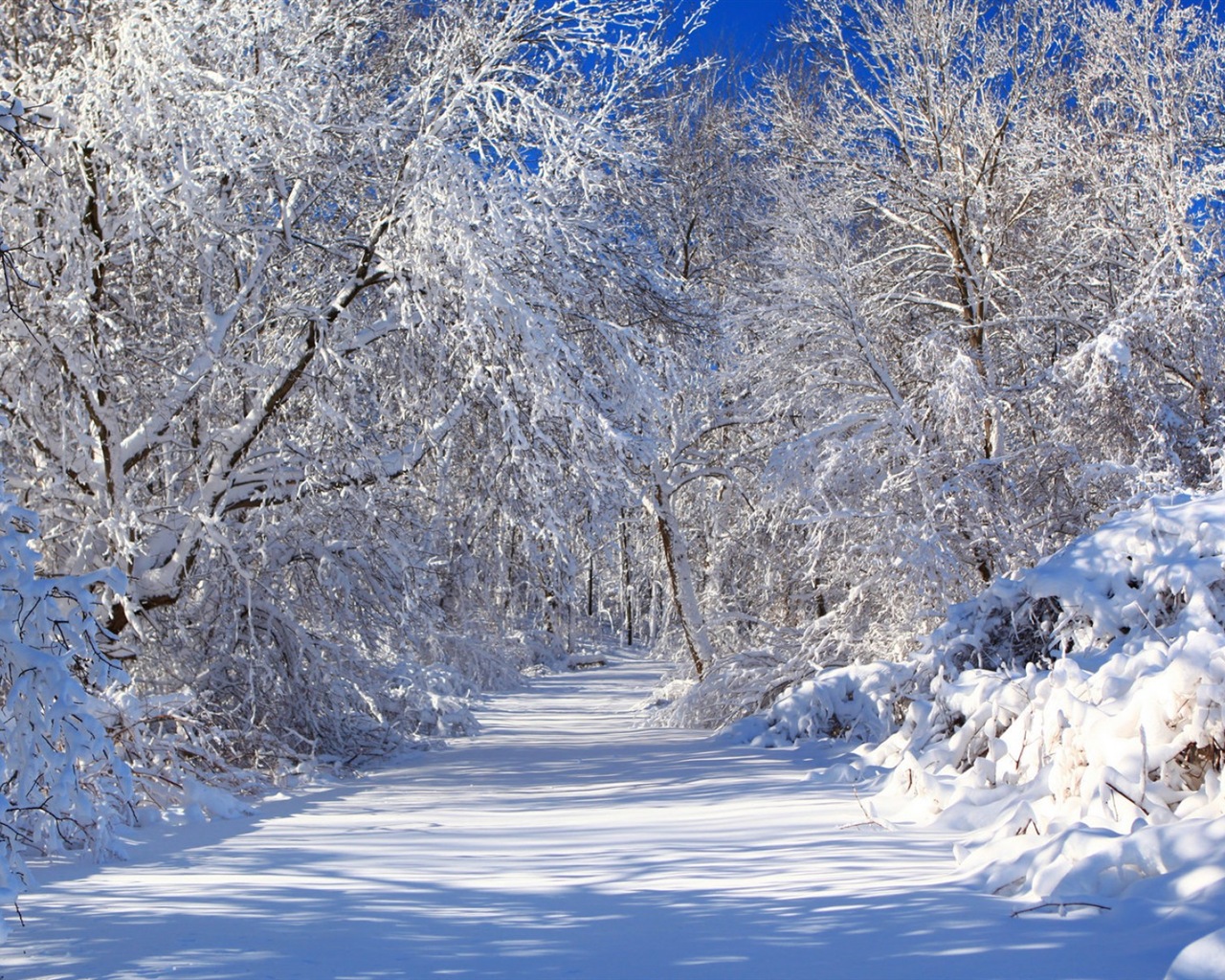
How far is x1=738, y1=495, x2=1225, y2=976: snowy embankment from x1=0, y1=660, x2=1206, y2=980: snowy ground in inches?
6.5

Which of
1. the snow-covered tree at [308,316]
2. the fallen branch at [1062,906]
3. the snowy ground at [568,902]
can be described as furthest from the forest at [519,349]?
the fallen branch at [1062,906]

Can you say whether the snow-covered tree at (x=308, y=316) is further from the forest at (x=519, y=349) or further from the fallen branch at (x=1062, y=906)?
the fallen branch at (x=1062, y=906)

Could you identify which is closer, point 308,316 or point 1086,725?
point 1086,725

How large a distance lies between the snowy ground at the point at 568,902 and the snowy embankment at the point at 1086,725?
164mm

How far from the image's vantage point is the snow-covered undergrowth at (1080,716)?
3.42m

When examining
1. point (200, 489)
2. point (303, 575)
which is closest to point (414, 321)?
point (200, 489)

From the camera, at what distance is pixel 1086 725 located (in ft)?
13.3

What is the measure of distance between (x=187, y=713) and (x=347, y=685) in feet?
5.27

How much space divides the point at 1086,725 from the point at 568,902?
2038mm

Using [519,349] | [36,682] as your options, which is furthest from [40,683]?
[519,349]

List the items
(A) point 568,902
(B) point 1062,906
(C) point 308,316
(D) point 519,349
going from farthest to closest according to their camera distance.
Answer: (C) point 308,316 → (D) point 519,349 → (A) point 568,902 → (B) point 1062,906

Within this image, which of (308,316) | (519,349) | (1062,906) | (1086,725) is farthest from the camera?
(308,316)

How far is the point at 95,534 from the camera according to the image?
7266mm

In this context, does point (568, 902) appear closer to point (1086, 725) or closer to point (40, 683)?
point (40, 683)
